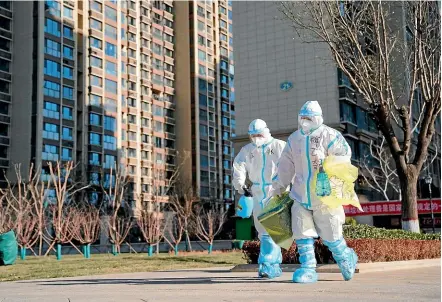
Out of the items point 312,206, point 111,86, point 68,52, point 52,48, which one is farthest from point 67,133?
point 312,206

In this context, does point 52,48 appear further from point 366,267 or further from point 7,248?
point 366,267

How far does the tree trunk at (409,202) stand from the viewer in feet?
46.3

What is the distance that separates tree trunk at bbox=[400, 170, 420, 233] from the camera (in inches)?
556

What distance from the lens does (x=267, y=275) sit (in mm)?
8031

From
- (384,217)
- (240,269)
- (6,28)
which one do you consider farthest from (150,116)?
(240,269)

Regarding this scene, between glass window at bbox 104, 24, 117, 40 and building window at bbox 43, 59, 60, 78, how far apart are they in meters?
8.87

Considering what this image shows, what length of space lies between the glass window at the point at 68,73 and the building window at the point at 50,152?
24.1ft

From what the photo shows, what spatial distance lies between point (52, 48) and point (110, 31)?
30.6ft

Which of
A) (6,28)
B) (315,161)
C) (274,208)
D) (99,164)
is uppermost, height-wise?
(6,28)

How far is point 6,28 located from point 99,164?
16.1 meters

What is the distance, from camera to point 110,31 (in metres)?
66.4

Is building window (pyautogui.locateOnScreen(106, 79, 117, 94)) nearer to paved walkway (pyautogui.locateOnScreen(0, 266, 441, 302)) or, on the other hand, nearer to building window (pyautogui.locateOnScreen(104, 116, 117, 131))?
building window (pyautogui.locateOnScreen(104, 116, 117, 131))

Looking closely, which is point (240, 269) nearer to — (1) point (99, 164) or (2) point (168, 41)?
(1) point (99, 164)

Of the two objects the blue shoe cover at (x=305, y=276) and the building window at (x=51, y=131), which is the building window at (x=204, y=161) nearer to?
the building window at (x=51, y=131)
